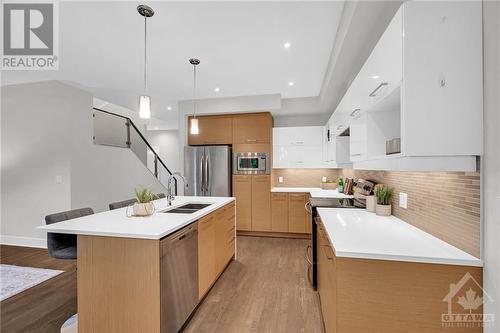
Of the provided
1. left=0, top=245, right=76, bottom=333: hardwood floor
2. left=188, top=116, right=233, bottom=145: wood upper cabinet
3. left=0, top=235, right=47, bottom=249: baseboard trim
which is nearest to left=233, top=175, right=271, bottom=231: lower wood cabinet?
left=188, top=116, right=233, bottom=145: wood upper cabinet

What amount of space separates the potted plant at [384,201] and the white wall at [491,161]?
0.98m

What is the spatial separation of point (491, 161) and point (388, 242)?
25.4 inches

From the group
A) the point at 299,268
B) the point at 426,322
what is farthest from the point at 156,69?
the point at 426,322

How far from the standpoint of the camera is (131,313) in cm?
154

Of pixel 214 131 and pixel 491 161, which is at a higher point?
pixel 214 131

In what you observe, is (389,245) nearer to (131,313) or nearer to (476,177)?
(476,177)

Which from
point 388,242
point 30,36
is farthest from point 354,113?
point 30,36

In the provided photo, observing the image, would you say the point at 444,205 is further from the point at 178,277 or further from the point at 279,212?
the point at 279,212

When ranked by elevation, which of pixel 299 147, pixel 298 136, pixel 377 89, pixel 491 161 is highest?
pixel 298 136

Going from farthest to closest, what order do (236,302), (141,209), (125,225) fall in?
1. (236,302)
2. (141,209)
3. (125,225)

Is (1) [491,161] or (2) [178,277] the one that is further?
(2) [178,277]

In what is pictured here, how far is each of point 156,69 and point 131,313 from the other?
2907 millimetres

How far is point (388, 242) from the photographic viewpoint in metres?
1.32

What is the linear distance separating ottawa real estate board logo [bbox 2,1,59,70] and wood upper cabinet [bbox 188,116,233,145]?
7.59 feet
